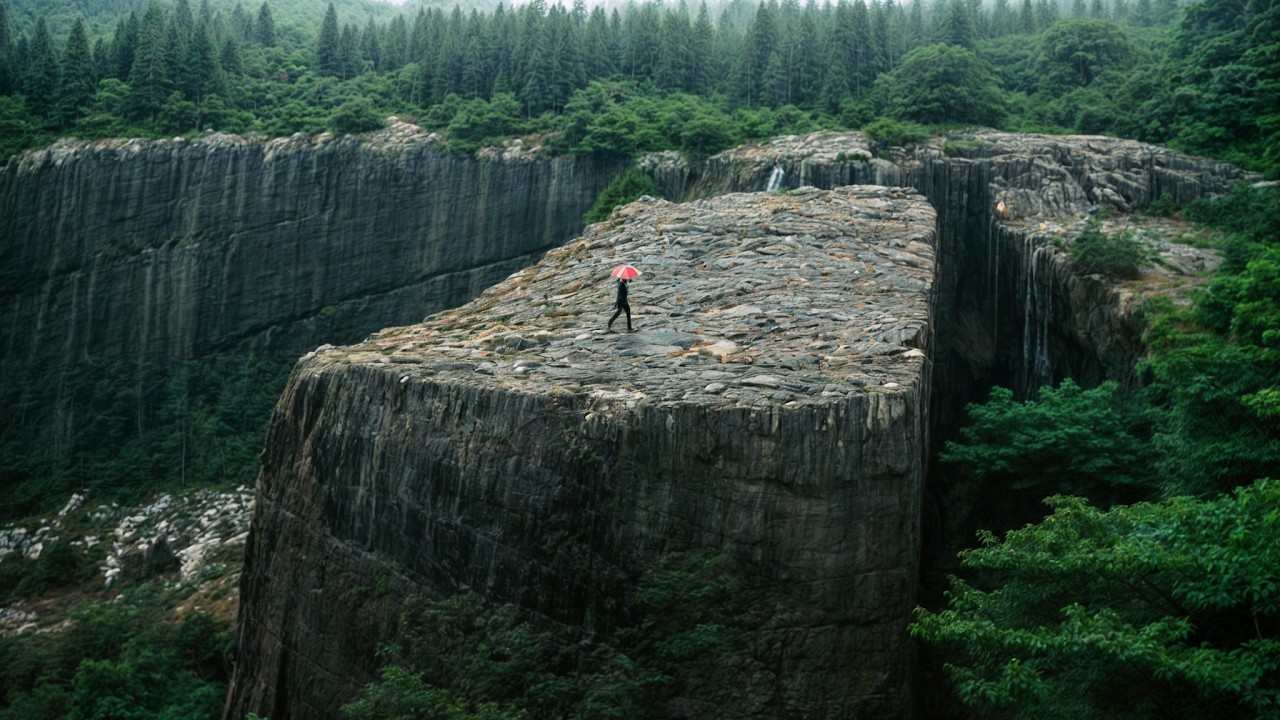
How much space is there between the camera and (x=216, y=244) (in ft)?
109

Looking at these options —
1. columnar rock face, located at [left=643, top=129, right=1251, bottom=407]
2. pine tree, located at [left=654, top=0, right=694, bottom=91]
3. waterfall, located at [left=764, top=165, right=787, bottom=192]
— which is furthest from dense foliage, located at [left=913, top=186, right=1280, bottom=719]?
pine tree, located at [left=654, top=0, right=694, bottom=91]

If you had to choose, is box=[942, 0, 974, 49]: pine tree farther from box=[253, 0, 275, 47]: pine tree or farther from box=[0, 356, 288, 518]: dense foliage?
box=[253, 0, 275, 47]: pine tree

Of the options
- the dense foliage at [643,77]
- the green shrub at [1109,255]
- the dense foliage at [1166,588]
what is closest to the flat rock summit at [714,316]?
the dense foliage at [1166,588]

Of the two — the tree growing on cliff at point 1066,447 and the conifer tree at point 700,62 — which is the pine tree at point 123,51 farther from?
the tree growing on cliff at point 1066,447

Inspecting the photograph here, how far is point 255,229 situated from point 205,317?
3.41 metres

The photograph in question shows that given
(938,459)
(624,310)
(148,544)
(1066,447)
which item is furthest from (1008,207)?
(148,544)

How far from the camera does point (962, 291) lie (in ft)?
77.3

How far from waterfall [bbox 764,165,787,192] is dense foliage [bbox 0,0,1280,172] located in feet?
15.5

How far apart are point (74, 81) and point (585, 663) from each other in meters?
37.2

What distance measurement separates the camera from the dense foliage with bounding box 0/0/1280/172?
96.4 ft

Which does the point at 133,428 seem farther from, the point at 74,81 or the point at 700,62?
the point at 700,62

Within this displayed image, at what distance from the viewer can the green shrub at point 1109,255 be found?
17969 mm

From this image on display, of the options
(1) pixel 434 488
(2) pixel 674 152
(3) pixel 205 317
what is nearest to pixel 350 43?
(3) pixel 205 317

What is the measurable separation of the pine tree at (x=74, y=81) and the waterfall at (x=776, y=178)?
1044 inches
